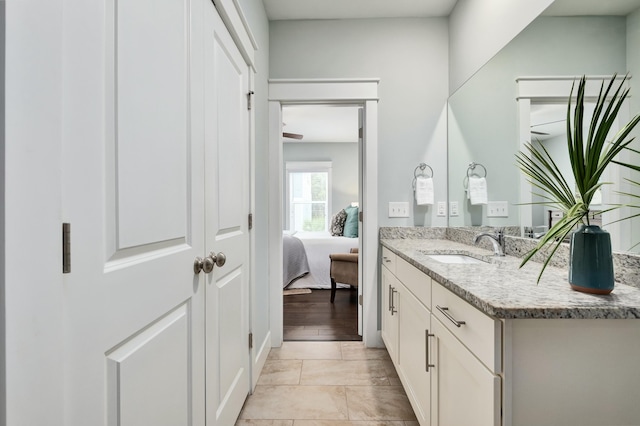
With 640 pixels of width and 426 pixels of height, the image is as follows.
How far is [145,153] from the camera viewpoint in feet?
2.55

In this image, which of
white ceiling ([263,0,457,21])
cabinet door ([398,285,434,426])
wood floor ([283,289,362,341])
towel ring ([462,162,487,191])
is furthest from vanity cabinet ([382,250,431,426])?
white ceiling ([263,0,457,21])

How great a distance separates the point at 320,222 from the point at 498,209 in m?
4.92

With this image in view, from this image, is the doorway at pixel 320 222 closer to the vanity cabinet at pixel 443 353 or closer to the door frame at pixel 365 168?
the door frame at pixel 365 168

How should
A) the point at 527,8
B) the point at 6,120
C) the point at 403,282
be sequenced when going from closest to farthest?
the point at 6,120 → the point at 527,8 → the point at 403,282

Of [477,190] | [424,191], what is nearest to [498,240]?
[477,190]

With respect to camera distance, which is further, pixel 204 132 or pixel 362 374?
pixel 362 374

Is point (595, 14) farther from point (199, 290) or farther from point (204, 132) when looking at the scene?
point (199, 290)

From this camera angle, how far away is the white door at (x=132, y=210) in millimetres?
576

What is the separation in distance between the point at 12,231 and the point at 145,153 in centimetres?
38

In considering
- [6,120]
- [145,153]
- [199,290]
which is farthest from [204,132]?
[6,120]

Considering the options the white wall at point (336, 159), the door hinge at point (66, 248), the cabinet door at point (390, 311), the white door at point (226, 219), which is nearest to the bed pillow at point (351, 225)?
the white wall at point (336, 159)

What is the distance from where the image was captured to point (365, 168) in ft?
7.91

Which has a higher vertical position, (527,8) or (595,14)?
(527,8)

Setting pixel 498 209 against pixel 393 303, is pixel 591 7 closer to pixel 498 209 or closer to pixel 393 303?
pixel 498 209
